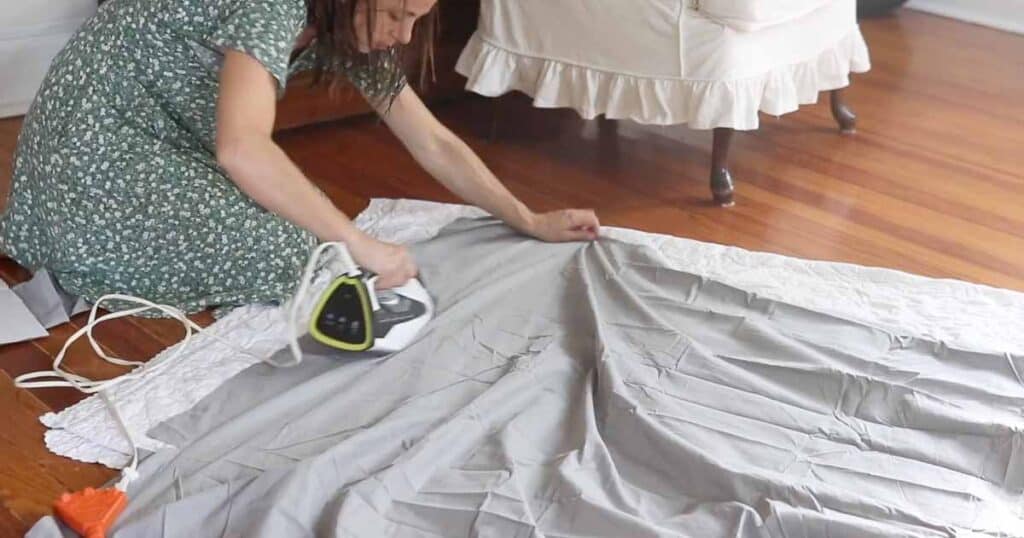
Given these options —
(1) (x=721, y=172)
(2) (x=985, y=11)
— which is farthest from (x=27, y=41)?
(2) (x=985, y=11)

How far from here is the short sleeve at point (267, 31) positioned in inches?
52.2

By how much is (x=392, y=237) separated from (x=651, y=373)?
59cm

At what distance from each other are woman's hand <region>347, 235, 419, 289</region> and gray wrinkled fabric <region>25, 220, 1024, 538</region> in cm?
8

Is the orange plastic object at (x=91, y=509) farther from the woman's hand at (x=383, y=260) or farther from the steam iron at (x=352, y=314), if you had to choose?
the woman's hand at (x=383, y=260)

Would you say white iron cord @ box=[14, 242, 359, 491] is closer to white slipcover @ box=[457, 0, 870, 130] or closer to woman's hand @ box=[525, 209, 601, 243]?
woman's hand @ box=[525, 209, 601, 243]

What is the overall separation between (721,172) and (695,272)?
438 millimetres

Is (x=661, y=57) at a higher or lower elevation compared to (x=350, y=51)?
lower

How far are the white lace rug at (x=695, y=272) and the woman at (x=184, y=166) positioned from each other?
4.3 inches

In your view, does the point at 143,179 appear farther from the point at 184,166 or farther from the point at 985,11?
the point at 985,11

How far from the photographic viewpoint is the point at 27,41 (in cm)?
245

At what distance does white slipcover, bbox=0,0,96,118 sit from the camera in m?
2.43

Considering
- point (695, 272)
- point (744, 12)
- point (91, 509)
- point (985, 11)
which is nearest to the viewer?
point (91, 509)

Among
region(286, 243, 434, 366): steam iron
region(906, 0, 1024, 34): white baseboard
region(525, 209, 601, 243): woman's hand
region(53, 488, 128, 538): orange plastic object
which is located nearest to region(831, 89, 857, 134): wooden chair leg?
region(525, 209, 601, 243): woman's hand

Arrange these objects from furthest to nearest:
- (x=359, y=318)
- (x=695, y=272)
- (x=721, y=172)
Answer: (x=721, y=172), (x=695, y=272), (x=359, y=318)
